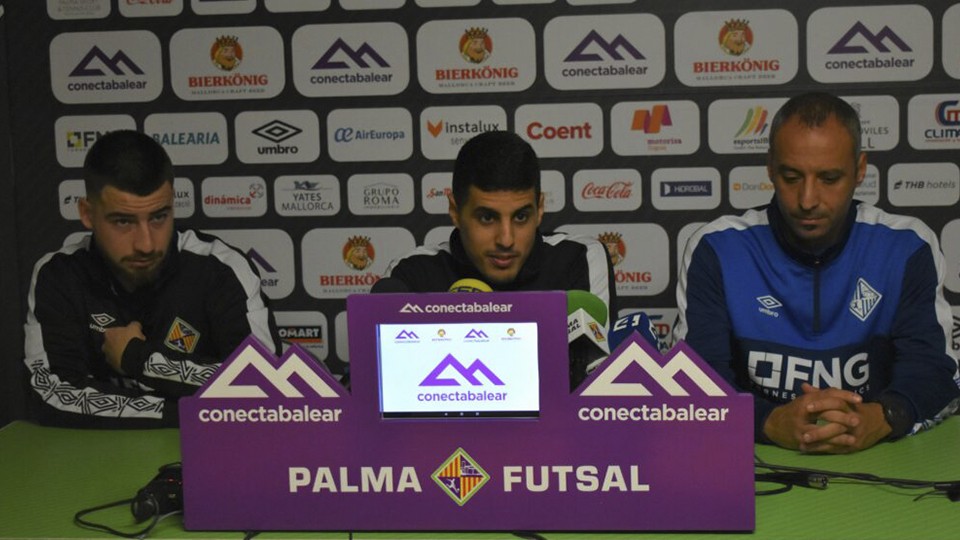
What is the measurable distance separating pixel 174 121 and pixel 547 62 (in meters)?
1.17

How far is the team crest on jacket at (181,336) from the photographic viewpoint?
233cm

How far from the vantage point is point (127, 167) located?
217 centimetres

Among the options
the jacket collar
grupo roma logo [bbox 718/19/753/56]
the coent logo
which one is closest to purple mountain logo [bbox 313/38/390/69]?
the coent logo

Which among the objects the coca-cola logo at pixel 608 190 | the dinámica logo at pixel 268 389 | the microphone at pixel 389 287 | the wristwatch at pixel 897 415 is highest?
the coca-cola logo at pixel 608 190

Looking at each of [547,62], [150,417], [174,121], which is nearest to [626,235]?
[547,62]

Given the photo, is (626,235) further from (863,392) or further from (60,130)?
(60,130)

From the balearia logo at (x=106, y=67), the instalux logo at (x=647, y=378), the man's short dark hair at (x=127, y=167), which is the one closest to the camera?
the instalux logo at (x=647, y=378)

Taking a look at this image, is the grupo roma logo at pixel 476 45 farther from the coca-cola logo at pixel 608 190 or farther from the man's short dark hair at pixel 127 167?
the man's short dark hair at pixel 127 167

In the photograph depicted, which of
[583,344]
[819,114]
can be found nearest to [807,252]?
[819,114]

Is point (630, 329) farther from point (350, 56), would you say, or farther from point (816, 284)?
point (350, 56)

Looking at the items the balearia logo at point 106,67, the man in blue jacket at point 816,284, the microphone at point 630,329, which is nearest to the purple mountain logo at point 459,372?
the microphone at point 630,329

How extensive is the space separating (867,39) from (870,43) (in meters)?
0.01

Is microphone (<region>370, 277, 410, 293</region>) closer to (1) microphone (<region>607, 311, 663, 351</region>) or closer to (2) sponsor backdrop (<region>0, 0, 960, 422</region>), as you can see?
(1) microphone (<region>607, 311, 663, 351</region>)

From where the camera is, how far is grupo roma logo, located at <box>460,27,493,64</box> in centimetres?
309
